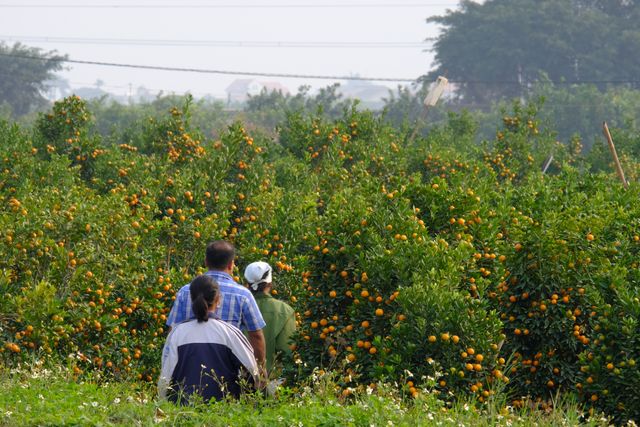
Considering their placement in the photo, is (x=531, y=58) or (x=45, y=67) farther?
(x=45, y=67)

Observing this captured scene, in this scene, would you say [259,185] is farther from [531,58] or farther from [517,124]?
[531,58]

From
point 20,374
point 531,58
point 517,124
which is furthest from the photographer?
point 531,58

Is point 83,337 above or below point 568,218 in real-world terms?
below

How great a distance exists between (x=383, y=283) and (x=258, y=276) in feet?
3.42

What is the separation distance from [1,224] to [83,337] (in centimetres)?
134

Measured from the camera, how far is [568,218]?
8.77 metres

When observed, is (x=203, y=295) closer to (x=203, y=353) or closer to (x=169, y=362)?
(x=203, y=353)

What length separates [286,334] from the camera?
7984 millimetres

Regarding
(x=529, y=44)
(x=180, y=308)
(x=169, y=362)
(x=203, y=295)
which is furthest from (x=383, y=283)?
(x=529, y=44)

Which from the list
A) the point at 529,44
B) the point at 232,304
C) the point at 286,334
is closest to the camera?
the point at 232,304

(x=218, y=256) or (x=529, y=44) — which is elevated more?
(x=529, y=44)

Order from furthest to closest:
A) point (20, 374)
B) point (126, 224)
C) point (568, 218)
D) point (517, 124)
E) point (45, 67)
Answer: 1. point (45, 67)
2. point (517, 124)
3. point (126, 224)
4. point (568, 218)
5. point (20, 374)

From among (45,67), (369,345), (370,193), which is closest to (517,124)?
(370,193)

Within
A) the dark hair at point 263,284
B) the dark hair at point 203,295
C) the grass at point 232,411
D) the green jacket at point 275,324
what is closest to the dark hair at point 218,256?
the dark hair at point 203,295
